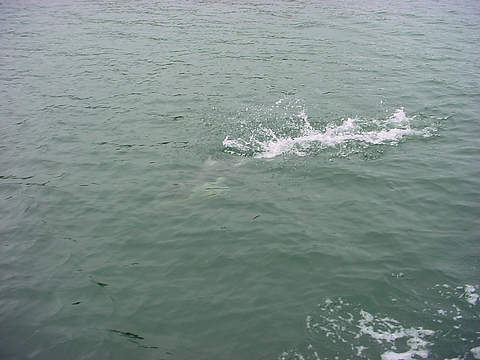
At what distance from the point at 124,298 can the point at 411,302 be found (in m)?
5.36

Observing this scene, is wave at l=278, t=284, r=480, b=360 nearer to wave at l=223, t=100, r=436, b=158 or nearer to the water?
the water

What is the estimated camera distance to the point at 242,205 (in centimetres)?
1007

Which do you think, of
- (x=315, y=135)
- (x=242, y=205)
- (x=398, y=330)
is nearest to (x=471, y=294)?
(x=398, y=330)

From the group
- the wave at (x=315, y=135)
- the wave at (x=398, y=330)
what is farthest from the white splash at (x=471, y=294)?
the wave at (x=315, y=135)

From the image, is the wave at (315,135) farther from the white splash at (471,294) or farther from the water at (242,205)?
the white splash at (471,294)

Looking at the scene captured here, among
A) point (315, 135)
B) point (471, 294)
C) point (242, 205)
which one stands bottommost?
point (471, 294)

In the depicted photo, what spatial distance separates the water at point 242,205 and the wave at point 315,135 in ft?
0.26

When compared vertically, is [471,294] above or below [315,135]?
below

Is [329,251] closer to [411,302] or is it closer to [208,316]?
[411,302]

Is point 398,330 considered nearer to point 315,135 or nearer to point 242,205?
point 242,205

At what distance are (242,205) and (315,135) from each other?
4287 mm

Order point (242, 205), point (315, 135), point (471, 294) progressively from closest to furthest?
point (471, 294) → point (242, 205) → point (315, 135)

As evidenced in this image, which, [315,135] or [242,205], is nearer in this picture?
[242,205]

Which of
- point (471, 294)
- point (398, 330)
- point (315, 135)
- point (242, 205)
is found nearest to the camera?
point (398, 330)
